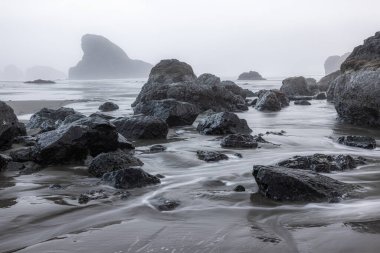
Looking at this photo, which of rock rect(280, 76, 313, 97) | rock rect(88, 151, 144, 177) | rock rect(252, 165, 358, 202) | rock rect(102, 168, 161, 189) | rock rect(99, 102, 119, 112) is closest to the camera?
rock rect(252, 165, 358, 202)

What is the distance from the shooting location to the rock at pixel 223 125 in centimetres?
1070

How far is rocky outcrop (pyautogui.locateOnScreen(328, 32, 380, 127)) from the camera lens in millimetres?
11594

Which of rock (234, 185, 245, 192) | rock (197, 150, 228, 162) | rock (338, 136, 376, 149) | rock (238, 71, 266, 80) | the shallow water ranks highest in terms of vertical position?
rock (238, 71, 266, 80)

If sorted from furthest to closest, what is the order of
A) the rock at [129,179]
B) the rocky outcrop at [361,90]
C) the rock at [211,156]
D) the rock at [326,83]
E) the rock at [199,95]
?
the rock at [326,83] → the rock at [199,95] → the rocky outcrop at [361,90] → the rock at [211,156] → the rock at [129,179]

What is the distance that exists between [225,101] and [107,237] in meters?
16.1

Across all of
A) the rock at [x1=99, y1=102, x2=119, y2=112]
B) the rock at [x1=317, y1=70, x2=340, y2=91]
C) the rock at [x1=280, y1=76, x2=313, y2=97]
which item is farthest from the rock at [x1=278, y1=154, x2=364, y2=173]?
the rock at [x1=317, y1=70, x2=340, y2=91]

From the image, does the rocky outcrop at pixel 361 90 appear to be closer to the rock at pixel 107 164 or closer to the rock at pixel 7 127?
the rock at pixel 107 164

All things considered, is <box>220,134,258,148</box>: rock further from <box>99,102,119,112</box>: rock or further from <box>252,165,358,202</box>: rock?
<box>99,102,119,112</box>: rock

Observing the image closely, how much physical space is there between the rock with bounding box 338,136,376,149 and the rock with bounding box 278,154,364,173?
1.78 metres

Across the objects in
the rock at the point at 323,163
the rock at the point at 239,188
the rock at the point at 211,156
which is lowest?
the rock at the point at 239,188

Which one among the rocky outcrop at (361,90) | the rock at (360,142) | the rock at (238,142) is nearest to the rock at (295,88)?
the rocky outcrop at (361,90)

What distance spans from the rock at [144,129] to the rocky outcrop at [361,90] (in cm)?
574

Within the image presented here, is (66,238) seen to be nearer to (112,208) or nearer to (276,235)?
(112,208)

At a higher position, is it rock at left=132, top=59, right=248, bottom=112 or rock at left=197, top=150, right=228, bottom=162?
rock at left=132, top=59, right=248, bottom=112
